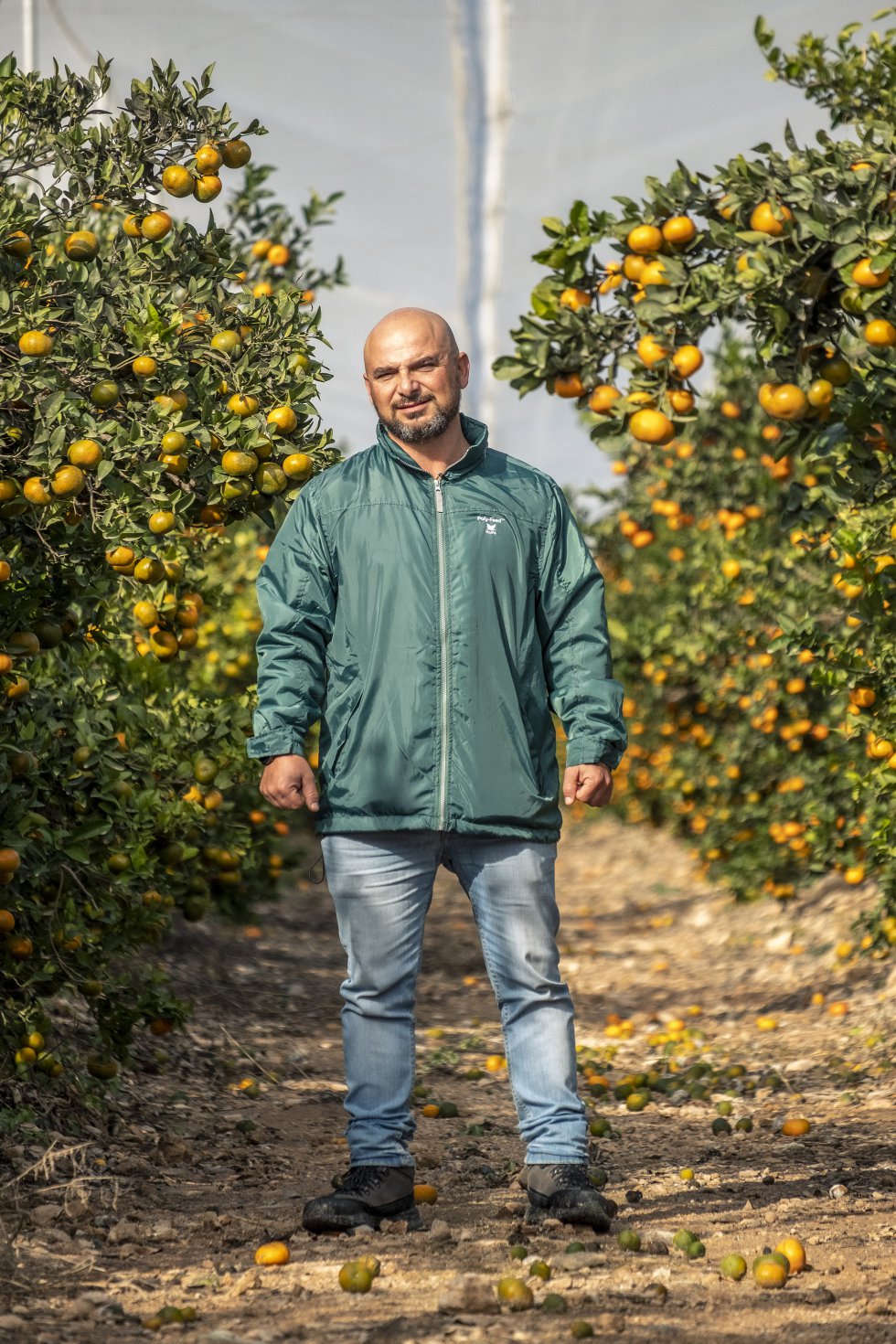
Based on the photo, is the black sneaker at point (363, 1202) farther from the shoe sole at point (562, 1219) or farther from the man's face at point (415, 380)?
the man's face at point (415, 380)

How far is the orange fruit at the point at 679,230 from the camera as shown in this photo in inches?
132

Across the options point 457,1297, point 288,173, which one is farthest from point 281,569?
point 288,173

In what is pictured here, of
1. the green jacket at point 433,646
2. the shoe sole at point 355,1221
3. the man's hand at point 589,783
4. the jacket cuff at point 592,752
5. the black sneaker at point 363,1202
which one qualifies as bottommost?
the shoe sole at point 355,1221

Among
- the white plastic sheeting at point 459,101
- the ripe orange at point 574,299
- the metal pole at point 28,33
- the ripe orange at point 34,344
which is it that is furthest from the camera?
the white plastic sheeting at point 459,101

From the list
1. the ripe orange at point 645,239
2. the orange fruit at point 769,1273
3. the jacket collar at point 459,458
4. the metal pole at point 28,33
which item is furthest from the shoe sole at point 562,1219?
the metal pole at point 28,33

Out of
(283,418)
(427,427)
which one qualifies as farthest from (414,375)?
(283,418)

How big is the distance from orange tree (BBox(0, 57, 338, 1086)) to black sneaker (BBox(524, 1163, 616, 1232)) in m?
1.26

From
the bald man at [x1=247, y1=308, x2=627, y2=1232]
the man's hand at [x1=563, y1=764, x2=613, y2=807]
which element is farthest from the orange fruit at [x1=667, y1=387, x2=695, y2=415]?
the man's hand at [x1=563, y1=764, x2=613, y2=807]

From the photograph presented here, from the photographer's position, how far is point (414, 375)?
3.09 m

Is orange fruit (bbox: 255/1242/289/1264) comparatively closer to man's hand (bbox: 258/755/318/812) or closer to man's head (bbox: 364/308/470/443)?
man's hand (bbox: 258/755/318/812)

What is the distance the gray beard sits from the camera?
3.09 m

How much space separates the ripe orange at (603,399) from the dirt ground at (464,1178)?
1890mm

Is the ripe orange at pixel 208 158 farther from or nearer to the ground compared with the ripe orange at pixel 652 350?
farther from the ground

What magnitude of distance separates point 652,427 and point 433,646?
33.2 inches
